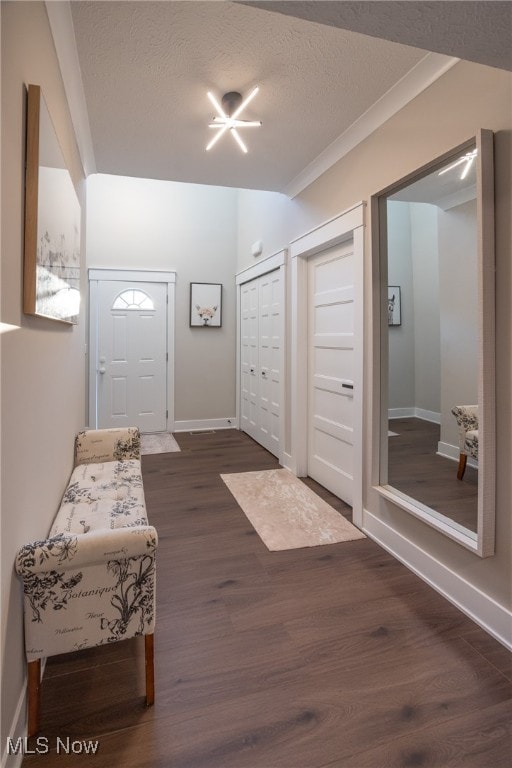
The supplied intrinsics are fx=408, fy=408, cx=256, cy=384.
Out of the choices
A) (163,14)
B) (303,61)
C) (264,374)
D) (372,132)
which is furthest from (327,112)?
(264,374)

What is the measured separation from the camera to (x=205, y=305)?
583 cm

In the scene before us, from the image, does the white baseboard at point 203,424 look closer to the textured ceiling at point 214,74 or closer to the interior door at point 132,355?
the interior door at point 132,355

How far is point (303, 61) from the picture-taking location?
2094mm

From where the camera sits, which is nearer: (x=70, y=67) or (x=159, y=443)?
(x=70, y=67)

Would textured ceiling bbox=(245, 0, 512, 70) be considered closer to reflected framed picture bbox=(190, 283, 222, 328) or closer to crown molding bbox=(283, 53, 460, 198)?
crown molding bbox=(283, 53, 460, 198)

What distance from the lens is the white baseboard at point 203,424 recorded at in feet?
19.1

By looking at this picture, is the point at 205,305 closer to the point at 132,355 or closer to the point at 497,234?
the point at 132,355

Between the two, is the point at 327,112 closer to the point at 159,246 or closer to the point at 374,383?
the point at 374,383

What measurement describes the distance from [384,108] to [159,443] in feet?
13.5

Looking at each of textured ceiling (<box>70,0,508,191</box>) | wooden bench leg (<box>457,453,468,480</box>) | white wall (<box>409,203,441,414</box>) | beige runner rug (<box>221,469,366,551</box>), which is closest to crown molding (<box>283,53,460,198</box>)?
textured ceiling (<box>70,0,508,191</box>)

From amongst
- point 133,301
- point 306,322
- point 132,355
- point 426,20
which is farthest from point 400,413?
point 133,301

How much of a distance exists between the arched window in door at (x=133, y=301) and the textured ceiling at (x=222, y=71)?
8.05ft

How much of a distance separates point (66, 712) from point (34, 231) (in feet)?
5.34

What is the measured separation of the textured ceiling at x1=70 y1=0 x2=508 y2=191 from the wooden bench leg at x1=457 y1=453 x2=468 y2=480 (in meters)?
1.73
